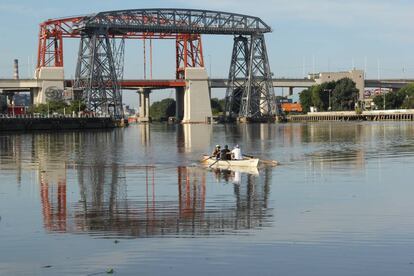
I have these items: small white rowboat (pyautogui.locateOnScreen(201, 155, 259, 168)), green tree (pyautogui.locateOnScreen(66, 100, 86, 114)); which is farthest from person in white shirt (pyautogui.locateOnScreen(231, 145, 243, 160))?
green tree (pyautogui.locateOnScreen(66, 100, 86, 114))

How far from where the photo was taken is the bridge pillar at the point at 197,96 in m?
168

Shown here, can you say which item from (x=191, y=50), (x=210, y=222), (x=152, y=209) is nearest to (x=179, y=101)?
(x=191, y=50)

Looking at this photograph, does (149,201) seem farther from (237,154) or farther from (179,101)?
(179,101)

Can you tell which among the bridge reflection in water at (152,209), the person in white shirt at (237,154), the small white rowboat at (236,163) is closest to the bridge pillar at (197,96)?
the small white rowboat at (236,163)

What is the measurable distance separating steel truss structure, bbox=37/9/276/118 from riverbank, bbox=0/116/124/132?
39.1 feet

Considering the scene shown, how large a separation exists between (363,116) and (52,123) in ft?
295

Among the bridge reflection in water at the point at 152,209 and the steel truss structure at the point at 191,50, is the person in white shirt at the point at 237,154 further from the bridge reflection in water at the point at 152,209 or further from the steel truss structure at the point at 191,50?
the steel truss structure at the point at 191,50

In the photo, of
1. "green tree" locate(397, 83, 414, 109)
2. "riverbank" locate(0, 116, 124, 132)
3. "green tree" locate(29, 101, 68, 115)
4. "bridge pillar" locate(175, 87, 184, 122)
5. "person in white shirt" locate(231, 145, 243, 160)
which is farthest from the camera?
"green tree" locate(397, 83, 414, 109)

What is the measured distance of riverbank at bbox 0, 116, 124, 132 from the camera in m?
118

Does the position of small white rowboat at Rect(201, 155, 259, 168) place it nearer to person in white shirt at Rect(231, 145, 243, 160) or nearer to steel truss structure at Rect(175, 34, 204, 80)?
person in white shirt at Rect(231, 145, 243, 160)

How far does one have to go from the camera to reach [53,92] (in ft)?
499

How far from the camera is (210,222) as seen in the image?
66.2ft

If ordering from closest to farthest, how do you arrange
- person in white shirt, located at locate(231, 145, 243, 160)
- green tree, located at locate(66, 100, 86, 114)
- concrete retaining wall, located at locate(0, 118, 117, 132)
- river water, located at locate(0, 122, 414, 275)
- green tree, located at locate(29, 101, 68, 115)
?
1. river water, located at locate(0, 122, 414, 275)
2. person in white shirt, located at locate(231, 145, 243, 160)
3. concrete retaining wall, located at locate(0, 118, 117, 132)
4. green tree, located at locate(66, 100, 86, 114)
5. green tree, located at locate(29, 101, 68, 115)

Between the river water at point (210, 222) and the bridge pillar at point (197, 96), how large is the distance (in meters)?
131
